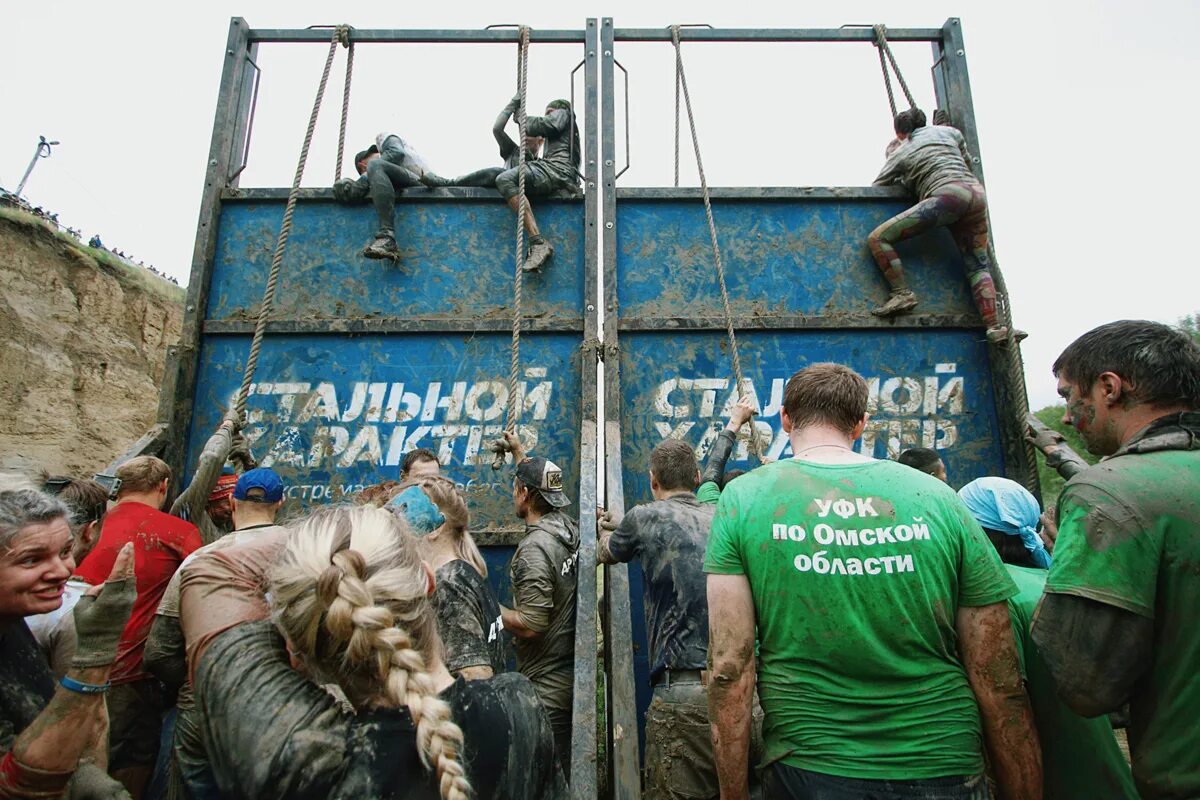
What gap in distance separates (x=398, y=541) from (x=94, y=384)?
60.3 feet

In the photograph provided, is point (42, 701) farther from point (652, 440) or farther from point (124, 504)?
point (652, 440)

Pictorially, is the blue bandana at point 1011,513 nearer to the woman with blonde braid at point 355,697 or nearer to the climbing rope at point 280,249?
the woman with blonde braid at point 355,697

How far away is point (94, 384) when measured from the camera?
16156mm

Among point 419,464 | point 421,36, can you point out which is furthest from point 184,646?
point 421,36

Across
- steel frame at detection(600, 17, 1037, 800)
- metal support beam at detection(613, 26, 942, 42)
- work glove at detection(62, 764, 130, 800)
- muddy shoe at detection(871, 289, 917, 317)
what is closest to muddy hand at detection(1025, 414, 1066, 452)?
steel frame at detection(600, 17, 1037, 800)

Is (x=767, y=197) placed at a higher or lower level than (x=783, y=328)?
higher

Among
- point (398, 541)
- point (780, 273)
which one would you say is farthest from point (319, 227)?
point (398, 541)

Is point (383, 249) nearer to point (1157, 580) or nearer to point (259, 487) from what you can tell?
point (259, 487)

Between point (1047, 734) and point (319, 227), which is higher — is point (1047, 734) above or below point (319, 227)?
below

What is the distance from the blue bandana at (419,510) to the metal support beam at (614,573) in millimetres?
1087

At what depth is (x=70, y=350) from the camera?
15.7 m

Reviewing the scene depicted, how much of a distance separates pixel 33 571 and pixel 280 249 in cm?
296

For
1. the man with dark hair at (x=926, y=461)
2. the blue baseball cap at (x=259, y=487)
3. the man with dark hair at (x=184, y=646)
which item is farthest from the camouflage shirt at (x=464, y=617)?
the man with dark hair at (x=926, y=461)

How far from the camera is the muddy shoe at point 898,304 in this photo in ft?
15.6
